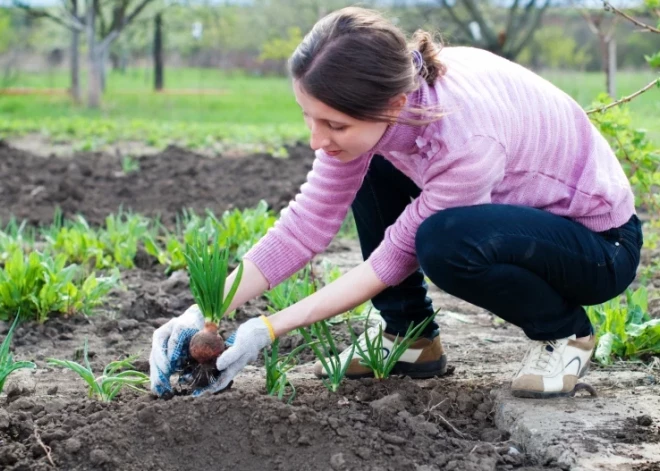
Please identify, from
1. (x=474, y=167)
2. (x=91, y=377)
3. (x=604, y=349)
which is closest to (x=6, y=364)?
(x=91, y=377)

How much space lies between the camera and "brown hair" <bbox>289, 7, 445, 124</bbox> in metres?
2.17

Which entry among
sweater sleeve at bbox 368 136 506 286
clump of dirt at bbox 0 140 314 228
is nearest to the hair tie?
sweater sleeve at bbox 368 136 506 286

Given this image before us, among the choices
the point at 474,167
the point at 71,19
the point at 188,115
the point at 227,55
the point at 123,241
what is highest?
the point at 474,167

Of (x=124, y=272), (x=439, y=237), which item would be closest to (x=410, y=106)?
(x=439, y=237)

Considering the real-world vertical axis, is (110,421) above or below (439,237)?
below

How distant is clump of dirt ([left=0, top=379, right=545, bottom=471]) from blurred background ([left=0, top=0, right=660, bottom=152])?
1103 mm

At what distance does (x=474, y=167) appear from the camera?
229 cm

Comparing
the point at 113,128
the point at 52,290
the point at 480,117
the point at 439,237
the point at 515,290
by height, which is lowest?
the point at 113,128

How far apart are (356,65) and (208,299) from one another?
745mm

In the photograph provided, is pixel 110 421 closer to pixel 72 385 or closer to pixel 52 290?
pixel 72 385

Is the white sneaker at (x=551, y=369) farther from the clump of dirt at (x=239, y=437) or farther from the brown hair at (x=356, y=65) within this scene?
the brown hair at (x=356, y=65)

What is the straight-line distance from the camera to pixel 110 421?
2.26 m

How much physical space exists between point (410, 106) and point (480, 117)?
18 centimetres

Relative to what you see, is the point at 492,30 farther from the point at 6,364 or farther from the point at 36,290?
the point at 6,364
